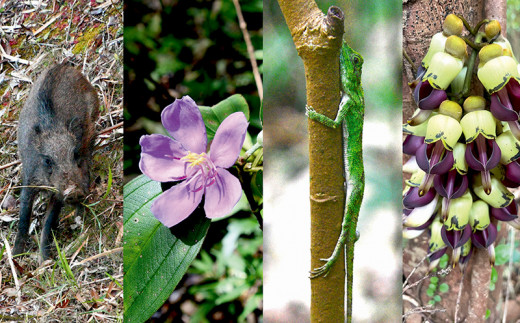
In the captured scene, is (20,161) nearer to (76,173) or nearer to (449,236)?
(76,173)

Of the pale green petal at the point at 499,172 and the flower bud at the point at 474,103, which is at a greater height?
the flower bud at the point at 474,103

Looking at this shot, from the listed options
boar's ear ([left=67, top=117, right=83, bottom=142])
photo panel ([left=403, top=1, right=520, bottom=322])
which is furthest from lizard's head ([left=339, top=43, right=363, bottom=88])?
boar's ear ([left=67, top=117, right=83, bottom=142])

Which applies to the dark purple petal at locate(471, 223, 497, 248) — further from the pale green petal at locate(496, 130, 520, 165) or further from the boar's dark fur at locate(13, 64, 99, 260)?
the boar's dark fur at locate(13, 64, 99, 260)

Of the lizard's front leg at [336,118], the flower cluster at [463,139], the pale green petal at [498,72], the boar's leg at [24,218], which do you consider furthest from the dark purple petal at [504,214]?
the boar's leg at [24,218]

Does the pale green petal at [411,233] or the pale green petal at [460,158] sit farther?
the pale green petal at [411,233]

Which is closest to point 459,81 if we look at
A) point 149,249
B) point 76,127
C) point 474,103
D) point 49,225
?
point 474,103

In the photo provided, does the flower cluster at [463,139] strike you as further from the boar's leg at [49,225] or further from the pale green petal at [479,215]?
the boar's leg at [49,225]

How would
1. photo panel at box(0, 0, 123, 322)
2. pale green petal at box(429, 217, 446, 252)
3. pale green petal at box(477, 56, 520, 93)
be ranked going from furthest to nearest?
photo panel at box(0, 0, 123, 322), pale green petal at box(429, 217, 446, 252), pale green petal at box(477, 56, 520, 93)
